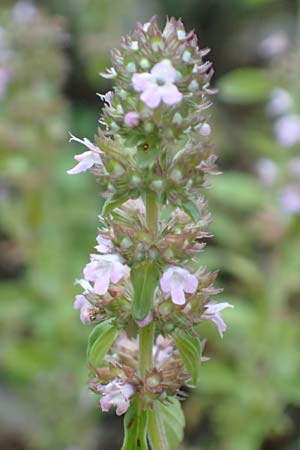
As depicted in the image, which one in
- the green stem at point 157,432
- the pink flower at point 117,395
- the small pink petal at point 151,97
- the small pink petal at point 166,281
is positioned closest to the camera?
the small pink petal at point 151,97

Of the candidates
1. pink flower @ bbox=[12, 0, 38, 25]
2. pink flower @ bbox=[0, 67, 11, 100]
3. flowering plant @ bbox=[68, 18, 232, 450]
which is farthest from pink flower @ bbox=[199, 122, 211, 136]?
pink flower @ bbox=[12, 0, 38, 25]

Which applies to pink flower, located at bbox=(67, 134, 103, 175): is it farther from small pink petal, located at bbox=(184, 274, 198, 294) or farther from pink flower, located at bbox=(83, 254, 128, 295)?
small pink petal, located at bbox=(184, 274, 198, 294)

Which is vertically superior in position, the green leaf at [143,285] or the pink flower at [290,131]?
the pink flower at [290,131]

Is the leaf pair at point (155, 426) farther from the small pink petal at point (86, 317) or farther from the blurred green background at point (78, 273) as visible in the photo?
the blurred green background at point (78, 273)

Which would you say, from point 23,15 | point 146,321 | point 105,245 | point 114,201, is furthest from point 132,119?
point 23,15

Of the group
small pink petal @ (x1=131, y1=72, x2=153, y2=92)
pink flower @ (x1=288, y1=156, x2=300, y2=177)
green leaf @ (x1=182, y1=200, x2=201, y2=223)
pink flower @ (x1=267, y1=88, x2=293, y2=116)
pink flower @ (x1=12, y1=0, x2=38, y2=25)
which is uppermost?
pink flower @ (x1=12, y1=0, x2=38, y2=25)

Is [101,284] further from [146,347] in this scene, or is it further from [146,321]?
[146,347]

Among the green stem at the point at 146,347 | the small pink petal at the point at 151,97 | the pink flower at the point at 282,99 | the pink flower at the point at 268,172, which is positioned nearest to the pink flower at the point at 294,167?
the pink flower at the point at 268,172
